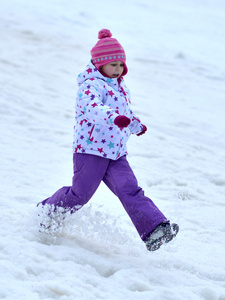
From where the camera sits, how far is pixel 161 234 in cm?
320

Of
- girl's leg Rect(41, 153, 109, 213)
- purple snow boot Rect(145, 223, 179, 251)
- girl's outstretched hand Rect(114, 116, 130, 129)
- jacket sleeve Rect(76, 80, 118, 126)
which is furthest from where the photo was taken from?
girl's leg Rect(41, 153, 109, 213)

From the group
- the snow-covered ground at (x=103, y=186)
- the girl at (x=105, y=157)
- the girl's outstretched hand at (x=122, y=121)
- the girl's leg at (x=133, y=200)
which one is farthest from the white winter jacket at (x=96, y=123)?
the snow-covered ground at (x=103, y=186)

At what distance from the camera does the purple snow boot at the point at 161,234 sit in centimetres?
320

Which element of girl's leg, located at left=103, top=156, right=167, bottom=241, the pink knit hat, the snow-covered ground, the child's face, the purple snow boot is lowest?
the snow-covered ground

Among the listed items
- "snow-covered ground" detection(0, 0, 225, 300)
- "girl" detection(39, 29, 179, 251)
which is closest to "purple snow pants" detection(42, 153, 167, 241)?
"girl" detection(39, 29, 179, 251)

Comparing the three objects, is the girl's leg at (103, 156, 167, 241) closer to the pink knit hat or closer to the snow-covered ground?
the snow-covered ground

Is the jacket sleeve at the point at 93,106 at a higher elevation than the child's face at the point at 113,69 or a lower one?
lower

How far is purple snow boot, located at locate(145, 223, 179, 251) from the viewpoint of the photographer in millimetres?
3195

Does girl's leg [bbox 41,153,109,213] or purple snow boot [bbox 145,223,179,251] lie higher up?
girl's leg [bbox 41,153,109,213]

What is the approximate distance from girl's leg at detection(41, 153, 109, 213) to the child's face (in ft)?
1.90

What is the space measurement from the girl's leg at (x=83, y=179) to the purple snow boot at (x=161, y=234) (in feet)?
1.66

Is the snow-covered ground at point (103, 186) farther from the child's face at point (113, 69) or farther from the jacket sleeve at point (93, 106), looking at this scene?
the child's face at point (113, 69)

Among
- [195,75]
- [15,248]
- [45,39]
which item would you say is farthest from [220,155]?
[45,39]

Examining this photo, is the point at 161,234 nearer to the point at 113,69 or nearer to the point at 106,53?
the point at 113,69
